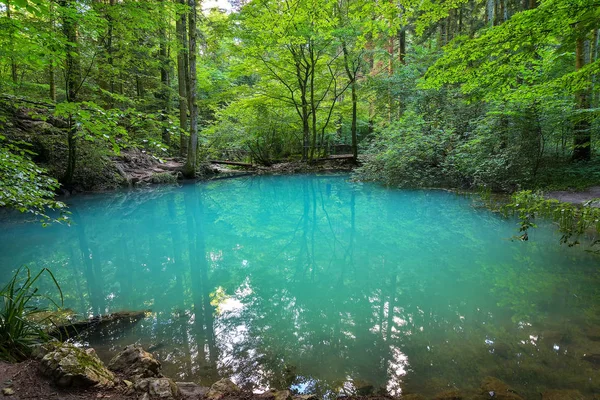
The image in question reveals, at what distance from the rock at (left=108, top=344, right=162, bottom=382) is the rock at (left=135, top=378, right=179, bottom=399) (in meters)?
0.34

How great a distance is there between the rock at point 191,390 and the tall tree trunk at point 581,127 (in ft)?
34.0

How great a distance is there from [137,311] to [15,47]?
11.1 ft

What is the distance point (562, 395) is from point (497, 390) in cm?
45

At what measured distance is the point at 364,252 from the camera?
6098 mm

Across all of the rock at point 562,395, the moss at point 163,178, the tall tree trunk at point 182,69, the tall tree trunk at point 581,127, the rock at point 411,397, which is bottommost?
the rock at point 411,397

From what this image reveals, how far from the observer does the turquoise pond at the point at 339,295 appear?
2.90 metres

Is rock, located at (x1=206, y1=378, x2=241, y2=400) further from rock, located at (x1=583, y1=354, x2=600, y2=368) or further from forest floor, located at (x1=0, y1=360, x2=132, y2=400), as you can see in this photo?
rock, located at (x1=583, y1=354, x2=600, y2=368)

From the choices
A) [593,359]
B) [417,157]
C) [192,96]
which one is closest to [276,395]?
[593,359]

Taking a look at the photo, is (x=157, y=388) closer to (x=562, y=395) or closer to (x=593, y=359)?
(x=562, y=395)

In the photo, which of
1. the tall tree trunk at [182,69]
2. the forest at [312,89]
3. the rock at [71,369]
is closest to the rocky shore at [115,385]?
the rock at [71,369]

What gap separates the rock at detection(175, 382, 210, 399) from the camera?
7.49 ft

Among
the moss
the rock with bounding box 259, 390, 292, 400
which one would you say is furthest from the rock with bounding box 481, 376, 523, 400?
the moss

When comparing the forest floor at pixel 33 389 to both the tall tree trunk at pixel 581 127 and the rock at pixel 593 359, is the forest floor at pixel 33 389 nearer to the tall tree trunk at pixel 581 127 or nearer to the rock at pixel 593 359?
the rock at pixel 593 359

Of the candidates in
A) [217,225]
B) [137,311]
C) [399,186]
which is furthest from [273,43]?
[137,311]
